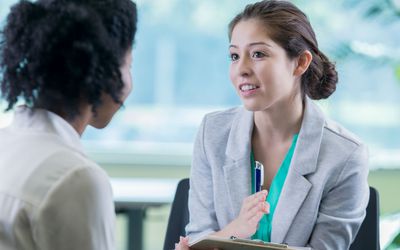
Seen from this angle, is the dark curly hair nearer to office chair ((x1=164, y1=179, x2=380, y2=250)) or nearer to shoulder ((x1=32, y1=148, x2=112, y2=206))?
shoulder ((x1=32, y1=148, x2=112, y2=206))

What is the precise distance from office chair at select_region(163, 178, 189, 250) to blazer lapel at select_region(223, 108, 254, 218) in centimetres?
14

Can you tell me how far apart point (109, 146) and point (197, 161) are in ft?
8.34

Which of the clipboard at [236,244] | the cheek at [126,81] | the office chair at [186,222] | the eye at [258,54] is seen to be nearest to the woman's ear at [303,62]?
the eye at [258,54]

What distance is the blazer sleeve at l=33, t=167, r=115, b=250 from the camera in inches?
44.8

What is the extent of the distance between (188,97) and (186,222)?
2595mm

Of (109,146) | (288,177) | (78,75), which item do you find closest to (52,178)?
(78,75)

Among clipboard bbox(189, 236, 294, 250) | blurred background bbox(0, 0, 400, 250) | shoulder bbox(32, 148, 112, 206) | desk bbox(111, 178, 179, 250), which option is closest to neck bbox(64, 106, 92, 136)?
shoulder bbox(32, 148, 112, 206)

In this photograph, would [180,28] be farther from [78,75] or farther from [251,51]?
[78,75]

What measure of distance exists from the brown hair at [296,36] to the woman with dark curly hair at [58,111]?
0.83 m

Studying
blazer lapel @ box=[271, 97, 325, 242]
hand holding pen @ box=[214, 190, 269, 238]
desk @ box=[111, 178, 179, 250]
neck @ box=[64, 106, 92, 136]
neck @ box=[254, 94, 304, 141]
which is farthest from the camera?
desk @ box=[111, 178, 179, 250]

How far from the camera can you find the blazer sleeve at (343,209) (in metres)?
2.03

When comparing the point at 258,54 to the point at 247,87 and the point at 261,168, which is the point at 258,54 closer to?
the point at 247,87

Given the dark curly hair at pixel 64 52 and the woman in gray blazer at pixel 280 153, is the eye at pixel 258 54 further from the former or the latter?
the dark curly hair at pixel 64 52

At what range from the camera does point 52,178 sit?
3.75ft
